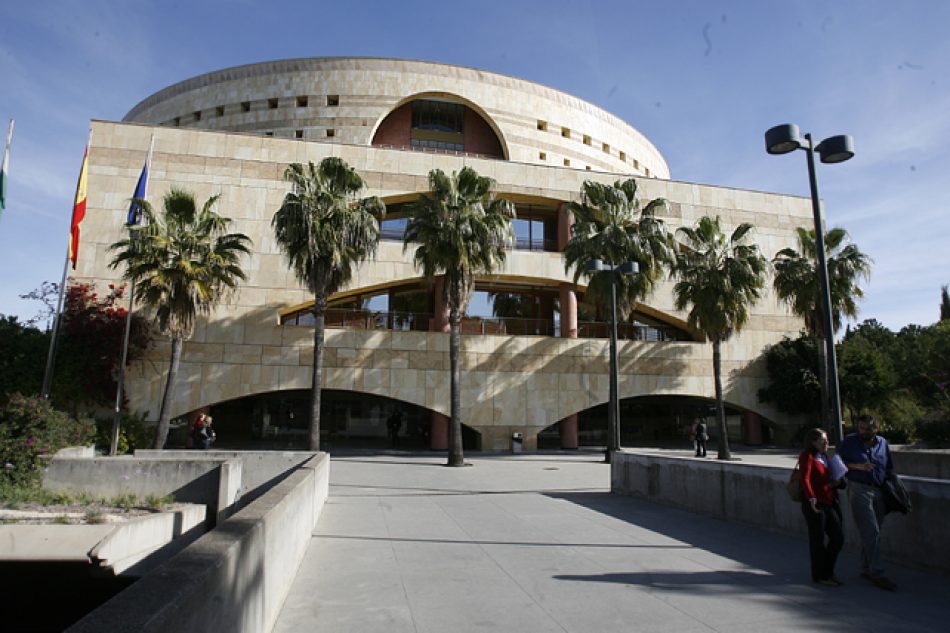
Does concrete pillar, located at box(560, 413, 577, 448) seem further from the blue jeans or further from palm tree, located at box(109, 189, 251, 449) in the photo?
the blue jeans

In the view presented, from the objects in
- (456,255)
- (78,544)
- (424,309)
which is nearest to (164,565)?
(78,544)

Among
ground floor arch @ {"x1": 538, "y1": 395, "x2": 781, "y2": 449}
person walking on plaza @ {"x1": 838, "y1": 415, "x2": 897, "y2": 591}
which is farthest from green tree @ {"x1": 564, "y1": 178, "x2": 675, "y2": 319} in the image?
person walking on plaza @ {"x1": 838, "y1": 415, "x2": 897, "y2": 591}

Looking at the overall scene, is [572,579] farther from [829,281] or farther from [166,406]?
[829,281]

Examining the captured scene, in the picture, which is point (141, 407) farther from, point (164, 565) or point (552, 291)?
point (164, 565)

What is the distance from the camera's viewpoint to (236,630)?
3410 millimetres

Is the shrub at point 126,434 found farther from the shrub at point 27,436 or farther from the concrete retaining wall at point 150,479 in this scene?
the concrete retaining wall at point 150,479

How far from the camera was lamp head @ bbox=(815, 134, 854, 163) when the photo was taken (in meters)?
9.10

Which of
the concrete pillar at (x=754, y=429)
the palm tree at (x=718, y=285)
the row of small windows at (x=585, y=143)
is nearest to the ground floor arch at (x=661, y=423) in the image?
the concrete pillar at (x=754, y=429)

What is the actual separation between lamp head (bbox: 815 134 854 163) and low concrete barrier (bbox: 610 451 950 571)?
481 centimetres

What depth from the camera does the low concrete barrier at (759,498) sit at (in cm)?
642

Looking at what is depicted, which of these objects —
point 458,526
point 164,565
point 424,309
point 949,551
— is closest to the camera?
point 164,565

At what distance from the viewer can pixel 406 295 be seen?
30953 millimetres

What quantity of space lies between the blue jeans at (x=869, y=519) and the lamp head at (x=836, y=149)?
17.5ft

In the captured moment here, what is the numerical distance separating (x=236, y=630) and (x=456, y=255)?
63.4ft
